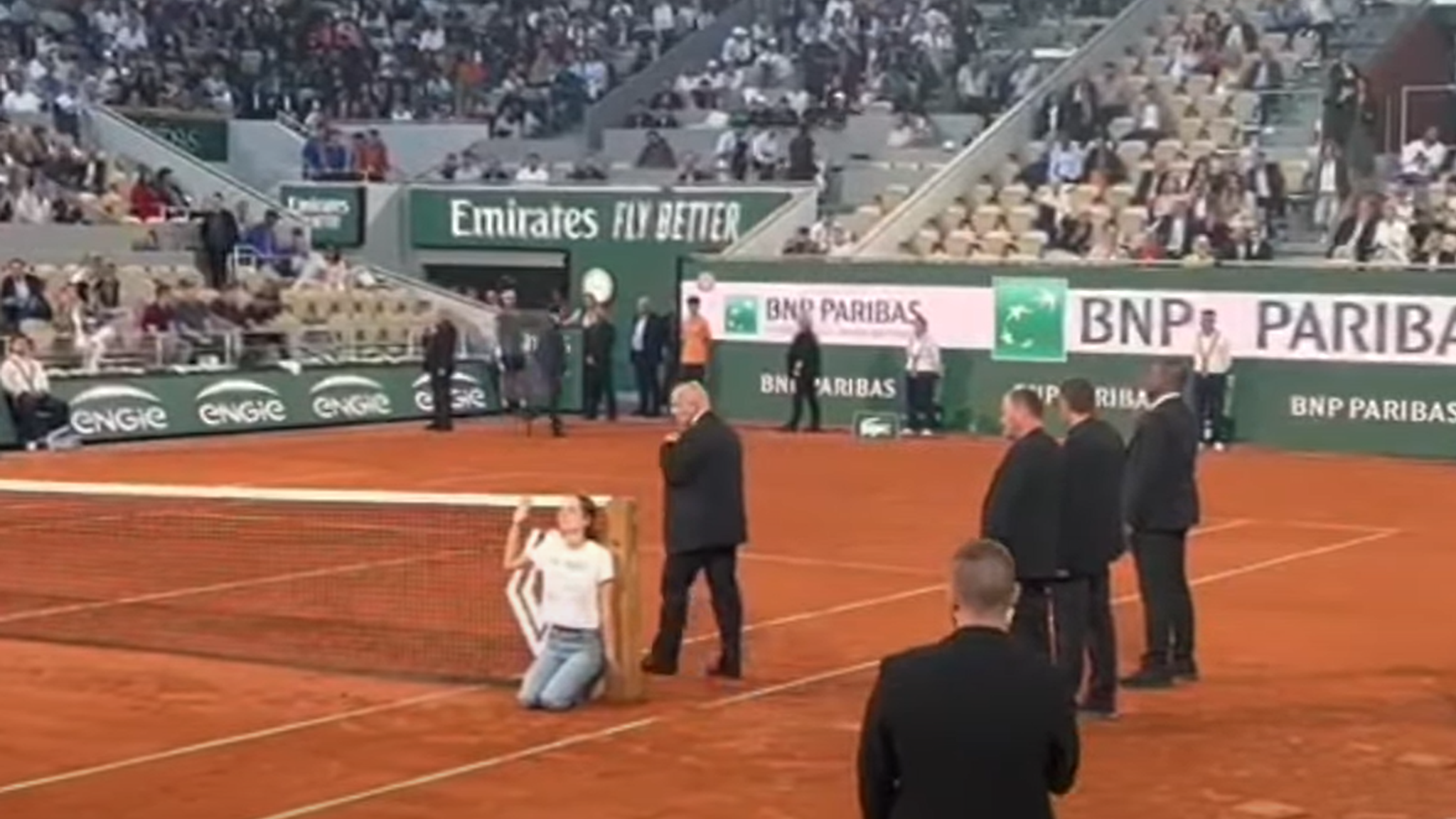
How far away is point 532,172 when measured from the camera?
4428 centimetres

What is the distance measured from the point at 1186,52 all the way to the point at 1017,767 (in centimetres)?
3646

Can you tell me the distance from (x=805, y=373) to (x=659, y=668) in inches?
830

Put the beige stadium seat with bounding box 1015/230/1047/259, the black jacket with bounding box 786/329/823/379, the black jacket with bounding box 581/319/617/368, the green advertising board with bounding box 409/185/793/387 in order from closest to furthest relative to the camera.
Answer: the black jacket with bounding box 786/329/823/379 → the beige stadium seat with bounding box 1015/230/1047/259 → the black jacket with bounding box 581/319/617/368 → the green advertising board with bounding box 409/185/793/387

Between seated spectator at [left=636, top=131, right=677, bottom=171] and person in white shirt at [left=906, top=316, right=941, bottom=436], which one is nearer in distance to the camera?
person in white shirt at [left=906, top=316, right=941, bottom=436]

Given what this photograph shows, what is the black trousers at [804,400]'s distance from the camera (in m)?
35.7

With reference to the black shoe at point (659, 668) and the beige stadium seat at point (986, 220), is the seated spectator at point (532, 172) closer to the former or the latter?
the beige stadium seat at point (986, 220)

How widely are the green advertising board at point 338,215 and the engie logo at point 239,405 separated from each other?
30.7 ft

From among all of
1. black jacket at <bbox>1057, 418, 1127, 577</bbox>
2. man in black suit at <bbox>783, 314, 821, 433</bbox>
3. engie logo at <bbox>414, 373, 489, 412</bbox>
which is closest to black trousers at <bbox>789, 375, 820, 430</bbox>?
man in black suit at <bbox>783, 314, 821, 433</bbox>

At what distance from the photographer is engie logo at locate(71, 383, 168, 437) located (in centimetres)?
3269

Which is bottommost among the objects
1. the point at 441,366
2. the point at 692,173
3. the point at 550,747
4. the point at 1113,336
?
the point at 550,747

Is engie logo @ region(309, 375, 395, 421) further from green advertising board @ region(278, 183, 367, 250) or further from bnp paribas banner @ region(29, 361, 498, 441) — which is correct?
green advertising board @ region(278, 183, 367, 250)

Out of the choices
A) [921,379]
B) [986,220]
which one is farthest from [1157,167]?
[921,379]

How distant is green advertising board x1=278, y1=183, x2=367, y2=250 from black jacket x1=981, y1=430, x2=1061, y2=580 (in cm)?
3270

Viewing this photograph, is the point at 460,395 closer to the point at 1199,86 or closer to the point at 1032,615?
the point at 1199,86
